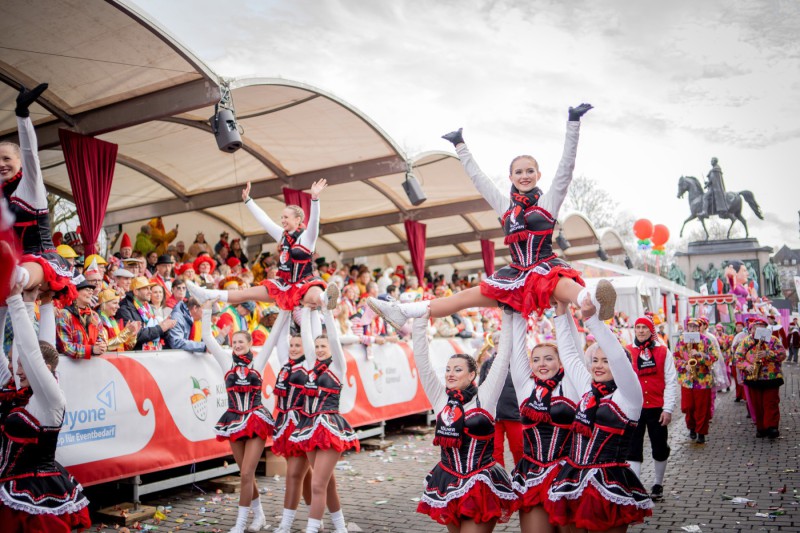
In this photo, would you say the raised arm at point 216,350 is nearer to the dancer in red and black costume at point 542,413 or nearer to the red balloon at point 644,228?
the dancer in red and black costume at point 542,413

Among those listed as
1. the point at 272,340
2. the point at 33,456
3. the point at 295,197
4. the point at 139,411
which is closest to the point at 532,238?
the point at 272,340

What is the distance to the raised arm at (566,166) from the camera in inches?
180

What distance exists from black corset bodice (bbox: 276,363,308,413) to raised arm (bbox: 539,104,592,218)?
2693 millimetres

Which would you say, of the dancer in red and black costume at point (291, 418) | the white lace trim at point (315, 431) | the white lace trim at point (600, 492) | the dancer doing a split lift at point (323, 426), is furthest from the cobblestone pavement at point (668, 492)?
the white lace trim at point (600, 492)

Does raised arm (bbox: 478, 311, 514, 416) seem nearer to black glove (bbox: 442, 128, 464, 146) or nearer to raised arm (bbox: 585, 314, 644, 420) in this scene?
A: raised arm (bbox: 585, 314, 644, 420)

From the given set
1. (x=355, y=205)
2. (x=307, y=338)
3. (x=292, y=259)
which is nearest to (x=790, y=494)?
(x=307, y=338)

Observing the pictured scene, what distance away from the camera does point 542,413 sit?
414 centimetres

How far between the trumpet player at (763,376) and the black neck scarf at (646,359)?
13.7ft

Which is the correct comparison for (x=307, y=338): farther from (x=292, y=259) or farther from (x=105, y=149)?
(x=105, y=149)

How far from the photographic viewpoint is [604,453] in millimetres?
3918

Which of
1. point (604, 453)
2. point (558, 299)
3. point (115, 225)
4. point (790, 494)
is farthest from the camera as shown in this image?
point (115, 225)

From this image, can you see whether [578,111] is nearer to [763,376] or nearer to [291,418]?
[291,418]

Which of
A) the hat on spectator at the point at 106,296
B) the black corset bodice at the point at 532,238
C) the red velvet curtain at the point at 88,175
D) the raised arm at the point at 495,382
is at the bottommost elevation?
the raised arm at the point at 495,382

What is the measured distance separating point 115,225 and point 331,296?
12.0 metres
